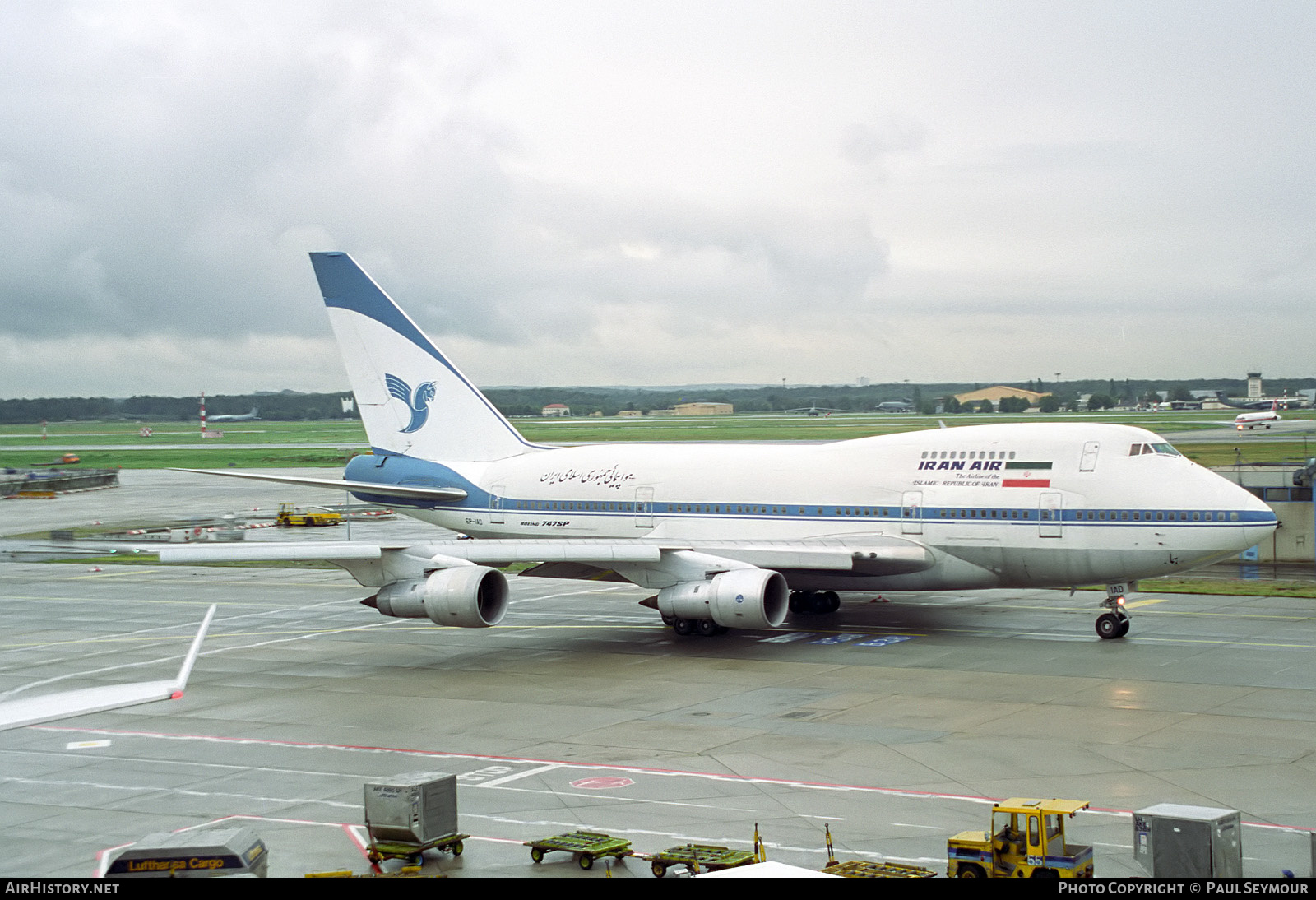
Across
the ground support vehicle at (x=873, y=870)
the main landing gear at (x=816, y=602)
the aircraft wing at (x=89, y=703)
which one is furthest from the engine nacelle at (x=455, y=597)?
the ground support vehicle at (x=873, y=870)

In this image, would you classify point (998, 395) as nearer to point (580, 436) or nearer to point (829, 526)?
point (580, 436)

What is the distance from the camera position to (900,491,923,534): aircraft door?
106ft

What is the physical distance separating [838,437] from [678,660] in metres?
58.2

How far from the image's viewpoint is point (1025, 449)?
31.9 m

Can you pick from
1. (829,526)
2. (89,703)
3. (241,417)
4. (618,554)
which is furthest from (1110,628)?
(241,417)

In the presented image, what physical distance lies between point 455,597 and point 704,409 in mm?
138406

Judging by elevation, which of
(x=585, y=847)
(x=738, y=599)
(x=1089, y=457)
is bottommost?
(x=585, y=847)

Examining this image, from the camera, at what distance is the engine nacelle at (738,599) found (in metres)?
29.7

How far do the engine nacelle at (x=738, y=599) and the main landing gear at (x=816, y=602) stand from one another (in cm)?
587

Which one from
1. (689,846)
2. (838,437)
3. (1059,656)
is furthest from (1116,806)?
(838,437)

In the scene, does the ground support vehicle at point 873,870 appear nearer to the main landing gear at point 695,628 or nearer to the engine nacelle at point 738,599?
the engine nacelle at point 738,599

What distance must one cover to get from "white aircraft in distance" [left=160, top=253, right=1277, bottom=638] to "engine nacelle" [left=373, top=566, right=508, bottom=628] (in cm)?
4

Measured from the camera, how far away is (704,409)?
550 ft
